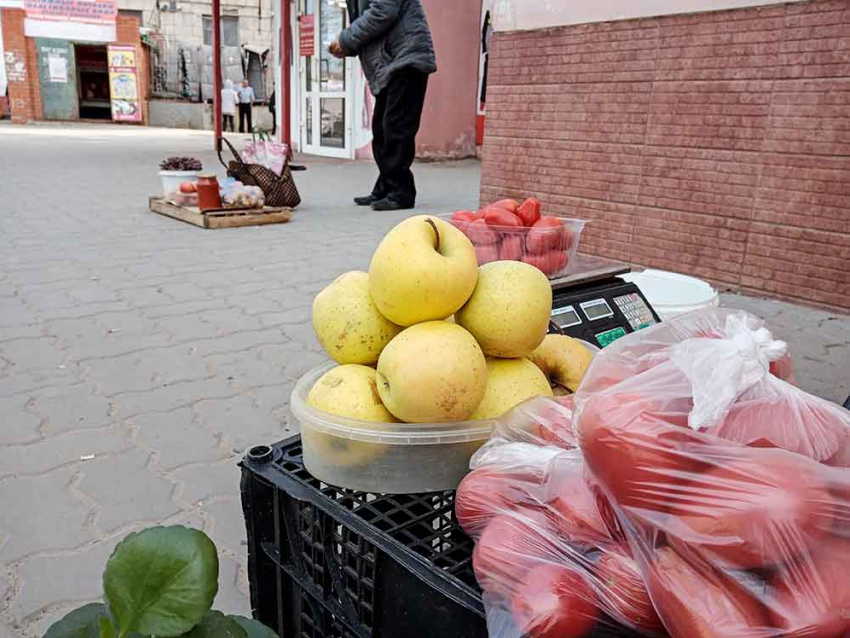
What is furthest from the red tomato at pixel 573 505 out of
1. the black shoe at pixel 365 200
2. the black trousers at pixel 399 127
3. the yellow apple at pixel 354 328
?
the black shoe at pixel 365 200

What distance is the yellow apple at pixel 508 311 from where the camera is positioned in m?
1.02

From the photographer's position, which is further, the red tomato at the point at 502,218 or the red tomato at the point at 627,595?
the red tomato at the point at 502,218

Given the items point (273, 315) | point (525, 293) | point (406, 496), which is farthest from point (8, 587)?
point (273, 315)

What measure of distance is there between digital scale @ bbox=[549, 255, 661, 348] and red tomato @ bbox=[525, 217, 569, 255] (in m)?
0.10

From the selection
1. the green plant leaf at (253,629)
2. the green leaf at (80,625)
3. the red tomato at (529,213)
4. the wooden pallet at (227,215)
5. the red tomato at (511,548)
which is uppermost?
the red tomato at (529,213)

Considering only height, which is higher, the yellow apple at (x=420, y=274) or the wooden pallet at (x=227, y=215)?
the yellow apple at (x=420, y=274)

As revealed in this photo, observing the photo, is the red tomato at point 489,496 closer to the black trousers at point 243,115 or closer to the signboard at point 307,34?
the signboard at point 307,34

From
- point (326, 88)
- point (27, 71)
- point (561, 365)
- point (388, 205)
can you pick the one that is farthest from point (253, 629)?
point (27, 71)

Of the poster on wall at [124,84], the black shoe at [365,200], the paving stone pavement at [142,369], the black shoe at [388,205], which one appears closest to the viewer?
the paving stone pavement at [142,369]

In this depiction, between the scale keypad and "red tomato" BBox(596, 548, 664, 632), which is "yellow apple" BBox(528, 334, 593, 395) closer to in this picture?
"red tomato" BBox(596, 548, 664, 632)

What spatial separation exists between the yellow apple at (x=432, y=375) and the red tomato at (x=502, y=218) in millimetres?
929

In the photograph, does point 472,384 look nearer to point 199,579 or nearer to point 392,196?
point 199,579

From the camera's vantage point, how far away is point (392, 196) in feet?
21.9

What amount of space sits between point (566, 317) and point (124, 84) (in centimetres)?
2873
